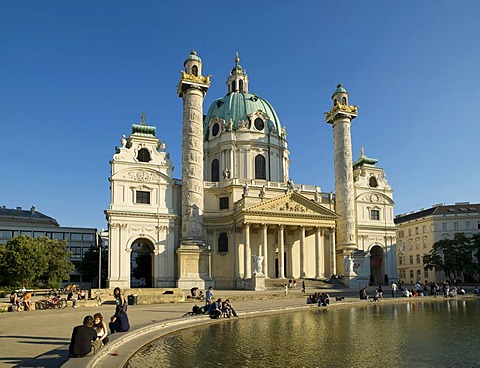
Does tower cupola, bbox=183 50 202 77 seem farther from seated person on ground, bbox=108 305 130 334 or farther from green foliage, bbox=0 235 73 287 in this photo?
seated person on ground, bbox=108 305 130 334

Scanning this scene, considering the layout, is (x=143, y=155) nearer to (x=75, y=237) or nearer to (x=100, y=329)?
(x=75, y=237)

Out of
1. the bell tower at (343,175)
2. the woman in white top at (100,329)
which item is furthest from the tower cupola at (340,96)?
the woman in white top at (100,329)

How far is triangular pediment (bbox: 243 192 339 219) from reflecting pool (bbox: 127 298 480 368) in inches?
1177

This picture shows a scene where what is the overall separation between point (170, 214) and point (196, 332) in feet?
117

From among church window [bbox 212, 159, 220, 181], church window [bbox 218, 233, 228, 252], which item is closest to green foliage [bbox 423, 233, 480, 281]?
church window [bbox 218, 233, 228, 252]

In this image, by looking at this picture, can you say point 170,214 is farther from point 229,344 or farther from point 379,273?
point 229,344

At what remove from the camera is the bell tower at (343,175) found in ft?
188

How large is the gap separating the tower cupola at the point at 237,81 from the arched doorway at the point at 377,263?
31.0 m

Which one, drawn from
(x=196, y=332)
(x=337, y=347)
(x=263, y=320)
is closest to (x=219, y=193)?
(x=263, y=320)

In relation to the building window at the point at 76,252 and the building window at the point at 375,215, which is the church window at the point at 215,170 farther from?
the building window at the point at 76,252

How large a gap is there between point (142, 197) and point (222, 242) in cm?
1128

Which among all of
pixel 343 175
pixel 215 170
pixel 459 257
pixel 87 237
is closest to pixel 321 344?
pixel 343 175

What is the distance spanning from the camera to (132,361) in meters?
12.4

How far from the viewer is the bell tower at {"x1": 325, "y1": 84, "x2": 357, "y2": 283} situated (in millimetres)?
57344
